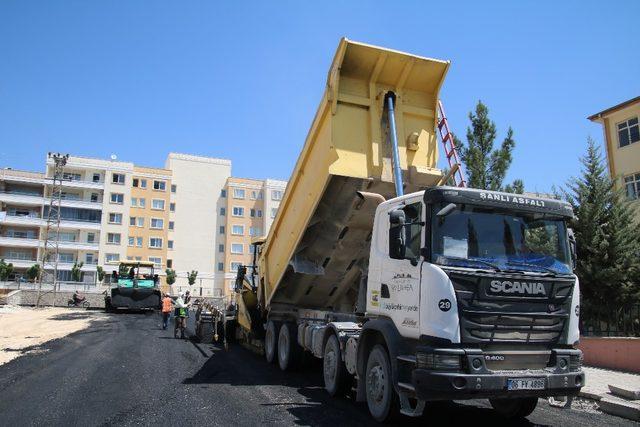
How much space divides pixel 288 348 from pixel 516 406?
4.81m

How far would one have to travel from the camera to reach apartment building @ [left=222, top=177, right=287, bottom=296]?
7044 centimetres

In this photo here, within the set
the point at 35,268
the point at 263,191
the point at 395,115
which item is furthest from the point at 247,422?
the point at 263,191

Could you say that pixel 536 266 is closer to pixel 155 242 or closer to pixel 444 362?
pixel 444 362

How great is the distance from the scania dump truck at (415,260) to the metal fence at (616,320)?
8.01 metres

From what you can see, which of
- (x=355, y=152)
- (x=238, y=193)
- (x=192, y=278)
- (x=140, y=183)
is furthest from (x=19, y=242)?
(x=355, y=152)

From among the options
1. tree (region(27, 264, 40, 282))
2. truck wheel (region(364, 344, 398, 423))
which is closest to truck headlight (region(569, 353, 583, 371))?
truck wheel (region(364, 344, 398, 423))

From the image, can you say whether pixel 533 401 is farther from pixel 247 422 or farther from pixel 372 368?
pixel 247 422

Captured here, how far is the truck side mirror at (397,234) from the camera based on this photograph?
5945 mm

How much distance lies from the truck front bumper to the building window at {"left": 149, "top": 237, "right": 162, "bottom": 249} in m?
63.9

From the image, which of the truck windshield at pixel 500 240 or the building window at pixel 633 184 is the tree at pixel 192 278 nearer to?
the building window at pixel 633 184

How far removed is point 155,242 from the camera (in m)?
65.6

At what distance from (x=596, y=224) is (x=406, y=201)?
976 cm

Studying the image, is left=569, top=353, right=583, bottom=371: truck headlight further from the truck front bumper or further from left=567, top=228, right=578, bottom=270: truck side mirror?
left=567, top=228, right=578, bottom=270: truck side mirror

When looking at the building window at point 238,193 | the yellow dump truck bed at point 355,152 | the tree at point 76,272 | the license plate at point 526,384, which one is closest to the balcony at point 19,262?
the tree at point 76,272
